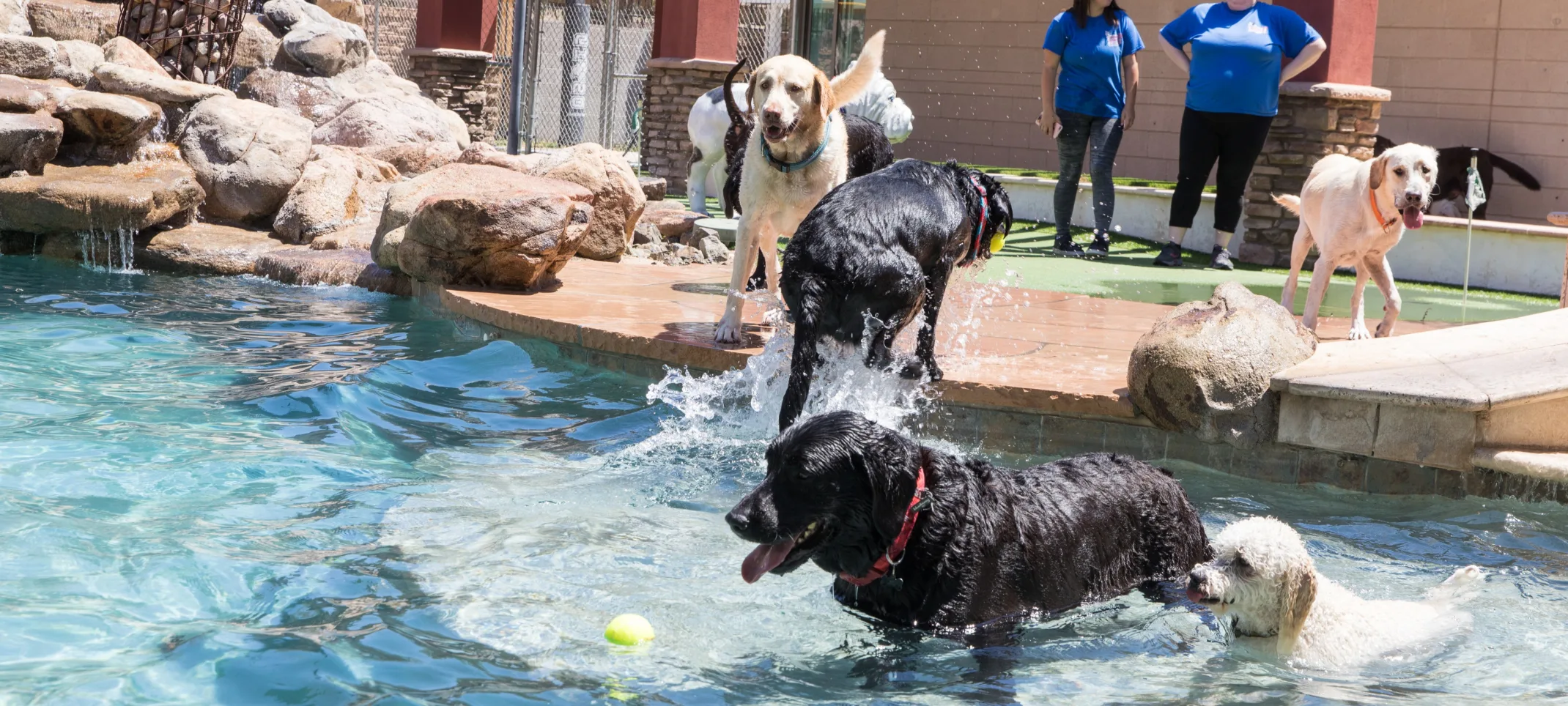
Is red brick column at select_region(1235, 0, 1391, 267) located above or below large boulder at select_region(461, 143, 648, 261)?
above

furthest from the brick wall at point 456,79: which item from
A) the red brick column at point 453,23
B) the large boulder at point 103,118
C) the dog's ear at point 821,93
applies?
the dog's ear at point 821,93

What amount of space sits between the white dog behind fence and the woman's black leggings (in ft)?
12.6

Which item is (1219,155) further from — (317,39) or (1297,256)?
(317,39)

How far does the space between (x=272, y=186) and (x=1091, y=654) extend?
31.5 ft

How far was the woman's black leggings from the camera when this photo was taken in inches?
430

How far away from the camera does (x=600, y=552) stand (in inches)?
180

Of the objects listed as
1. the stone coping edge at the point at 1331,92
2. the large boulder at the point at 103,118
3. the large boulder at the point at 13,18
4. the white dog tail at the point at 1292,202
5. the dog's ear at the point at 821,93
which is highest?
the large boulder at the point at 13,18

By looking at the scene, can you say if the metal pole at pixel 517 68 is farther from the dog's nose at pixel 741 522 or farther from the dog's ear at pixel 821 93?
the dog's nose at pixel 741 522

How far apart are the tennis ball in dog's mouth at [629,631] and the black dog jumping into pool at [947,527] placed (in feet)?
1.66

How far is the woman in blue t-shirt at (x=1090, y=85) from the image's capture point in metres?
11.2

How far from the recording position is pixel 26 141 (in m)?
10.8

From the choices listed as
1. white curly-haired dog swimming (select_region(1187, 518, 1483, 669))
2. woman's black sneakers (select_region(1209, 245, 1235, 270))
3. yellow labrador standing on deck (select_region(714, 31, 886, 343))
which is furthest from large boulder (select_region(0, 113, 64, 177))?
white curly-haired dog swimming (select_region(1187, 518, 1483, 669))

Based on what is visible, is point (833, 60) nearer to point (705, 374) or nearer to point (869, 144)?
point (869, 144)

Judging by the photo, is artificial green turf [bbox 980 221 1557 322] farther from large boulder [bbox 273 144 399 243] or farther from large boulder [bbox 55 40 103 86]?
large boulder [bbox 55 40 103 86]
